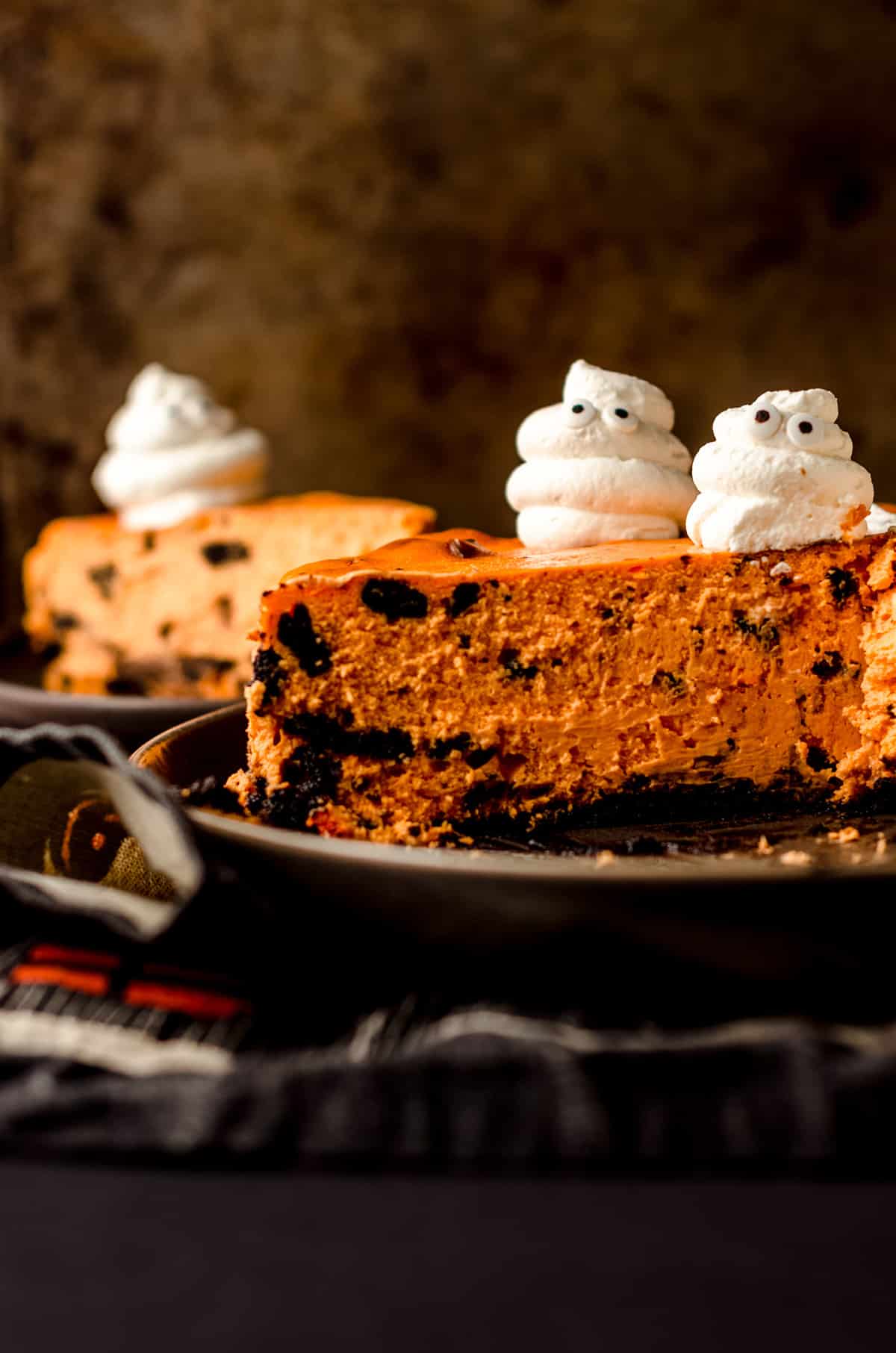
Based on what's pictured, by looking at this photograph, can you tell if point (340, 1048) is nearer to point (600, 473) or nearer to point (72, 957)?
point (72, 957)

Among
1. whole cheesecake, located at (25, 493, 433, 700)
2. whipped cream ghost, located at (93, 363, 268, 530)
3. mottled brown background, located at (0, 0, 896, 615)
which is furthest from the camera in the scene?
mottled brown background, located at (0, 0, 896, 615)

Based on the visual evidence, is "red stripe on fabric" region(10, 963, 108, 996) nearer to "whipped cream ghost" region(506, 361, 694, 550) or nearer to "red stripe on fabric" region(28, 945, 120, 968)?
"red stripe on fabric" region(28, 945, 120, 968)

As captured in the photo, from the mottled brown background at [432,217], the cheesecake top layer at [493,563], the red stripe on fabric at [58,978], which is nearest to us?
the red stripe on fabric at [58,978]

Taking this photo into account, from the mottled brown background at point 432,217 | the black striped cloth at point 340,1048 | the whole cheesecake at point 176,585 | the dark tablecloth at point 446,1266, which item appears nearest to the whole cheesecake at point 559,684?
the black striped cloth at point 340,1048

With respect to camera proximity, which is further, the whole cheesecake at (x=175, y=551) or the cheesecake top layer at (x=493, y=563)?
the whole cheesecake at (x=175, y=551)

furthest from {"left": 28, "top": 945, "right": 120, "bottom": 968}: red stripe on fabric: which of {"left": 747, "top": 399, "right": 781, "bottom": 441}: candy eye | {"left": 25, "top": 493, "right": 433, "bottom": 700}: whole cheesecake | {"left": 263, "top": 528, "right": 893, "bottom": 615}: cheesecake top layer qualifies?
{"left": 25, "top": 493, "right": 433, "bottom": 700}: whole cheesecake

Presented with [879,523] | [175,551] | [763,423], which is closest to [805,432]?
[763,423]

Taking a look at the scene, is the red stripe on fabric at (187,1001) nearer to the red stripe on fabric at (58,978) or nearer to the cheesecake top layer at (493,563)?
the red stripe on fabric at (58,978)
